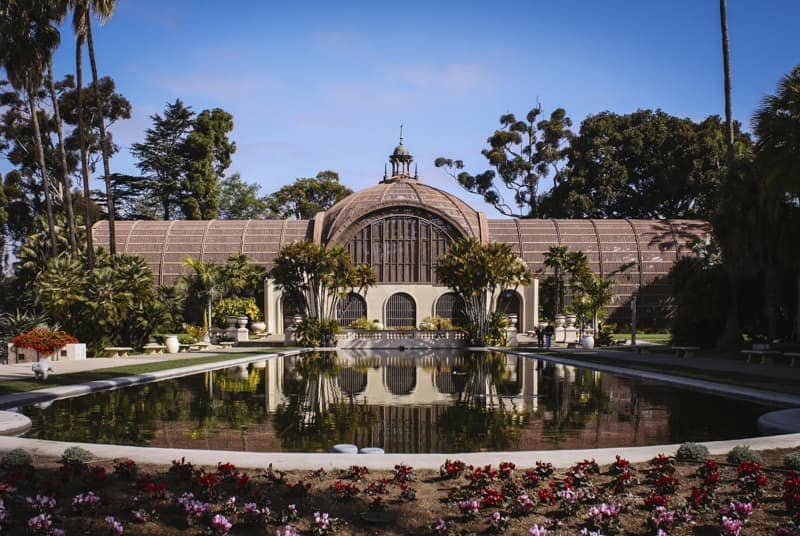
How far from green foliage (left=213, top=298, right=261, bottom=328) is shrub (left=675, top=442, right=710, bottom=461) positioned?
4490 centimetres

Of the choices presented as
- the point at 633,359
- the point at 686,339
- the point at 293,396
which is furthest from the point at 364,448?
the point at 686,339

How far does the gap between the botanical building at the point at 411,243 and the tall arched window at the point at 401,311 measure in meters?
0.08

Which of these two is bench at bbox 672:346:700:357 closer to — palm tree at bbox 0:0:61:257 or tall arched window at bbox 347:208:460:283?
tall arched window at bbox 347:208:460:283

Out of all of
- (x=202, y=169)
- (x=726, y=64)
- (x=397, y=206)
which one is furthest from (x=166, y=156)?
(x=726, y=64)

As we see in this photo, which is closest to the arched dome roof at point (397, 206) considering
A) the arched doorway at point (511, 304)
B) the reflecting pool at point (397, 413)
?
the arched doorway at point (511, 304)

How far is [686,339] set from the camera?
122 ft

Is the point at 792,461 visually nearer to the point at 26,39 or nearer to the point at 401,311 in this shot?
the point at 26,39

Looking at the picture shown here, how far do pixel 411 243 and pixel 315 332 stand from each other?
1813 centimetres

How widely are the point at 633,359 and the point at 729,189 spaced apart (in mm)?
8647

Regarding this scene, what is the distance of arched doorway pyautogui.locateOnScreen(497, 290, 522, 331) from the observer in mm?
57750

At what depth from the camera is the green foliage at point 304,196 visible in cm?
9031

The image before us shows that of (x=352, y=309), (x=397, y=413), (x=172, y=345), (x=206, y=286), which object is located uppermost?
(x=206, y=286)

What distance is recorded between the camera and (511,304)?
2307 inches

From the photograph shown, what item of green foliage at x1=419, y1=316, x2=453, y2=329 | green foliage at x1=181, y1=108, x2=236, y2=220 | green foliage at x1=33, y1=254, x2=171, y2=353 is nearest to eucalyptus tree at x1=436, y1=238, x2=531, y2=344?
green foliage at x1=419, y1=316, x2=453, y2=329
